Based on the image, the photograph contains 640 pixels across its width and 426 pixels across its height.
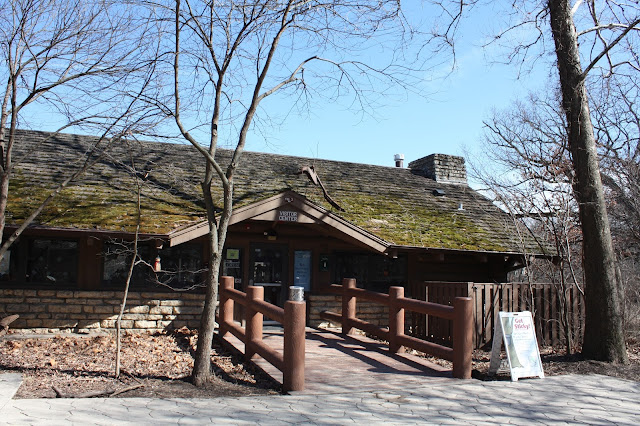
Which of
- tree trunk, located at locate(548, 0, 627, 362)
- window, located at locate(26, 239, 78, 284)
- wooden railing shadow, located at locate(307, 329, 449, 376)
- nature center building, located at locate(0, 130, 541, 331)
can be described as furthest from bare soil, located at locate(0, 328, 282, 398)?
tree trunk, located at locate(548, 0, 627, 362)

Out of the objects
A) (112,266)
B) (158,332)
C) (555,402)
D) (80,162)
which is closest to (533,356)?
(555,402)

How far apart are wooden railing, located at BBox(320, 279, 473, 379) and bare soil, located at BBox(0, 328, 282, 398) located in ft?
8.19

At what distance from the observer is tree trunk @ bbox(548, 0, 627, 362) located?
29.5 ft

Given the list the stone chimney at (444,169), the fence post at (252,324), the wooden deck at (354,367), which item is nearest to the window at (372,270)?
the wooden deck at (354,367)

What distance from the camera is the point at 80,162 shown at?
12922 mm

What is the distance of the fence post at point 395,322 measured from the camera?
30.9 ft

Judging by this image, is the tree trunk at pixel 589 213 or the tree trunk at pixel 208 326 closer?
the tree trunk at pixel 208 326

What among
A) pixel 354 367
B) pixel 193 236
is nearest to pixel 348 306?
pixel 354 367

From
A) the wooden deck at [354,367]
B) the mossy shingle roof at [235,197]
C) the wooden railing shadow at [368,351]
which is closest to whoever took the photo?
the wooden deck at [354,367]

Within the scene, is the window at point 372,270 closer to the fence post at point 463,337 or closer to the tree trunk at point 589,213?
the tree trunk at point 589,213

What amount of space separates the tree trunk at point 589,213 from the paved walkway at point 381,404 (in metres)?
1.04

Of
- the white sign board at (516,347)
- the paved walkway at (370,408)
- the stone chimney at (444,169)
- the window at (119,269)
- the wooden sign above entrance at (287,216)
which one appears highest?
the stone chimney at (444,169)

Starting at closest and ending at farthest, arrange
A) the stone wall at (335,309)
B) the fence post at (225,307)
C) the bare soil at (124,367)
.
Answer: the bare soil at (124,367) < the fence post at (225,307) < the stone wall at (335,309)

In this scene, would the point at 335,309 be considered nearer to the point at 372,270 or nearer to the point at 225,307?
the point at 372,270
